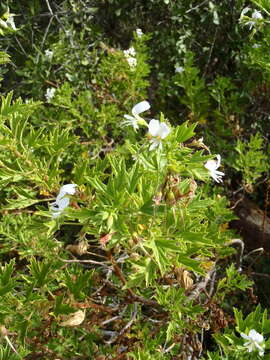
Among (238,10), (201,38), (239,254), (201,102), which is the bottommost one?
(239,254)

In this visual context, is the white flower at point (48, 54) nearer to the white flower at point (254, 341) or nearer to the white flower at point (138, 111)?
the white flower at point (138, 111)

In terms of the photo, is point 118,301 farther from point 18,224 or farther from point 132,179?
point 132,179

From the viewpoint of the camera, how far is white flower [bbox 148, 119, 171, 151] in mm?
1122

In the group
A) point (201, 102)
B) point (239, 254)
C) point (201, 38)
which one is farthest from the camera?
point (201, 38)

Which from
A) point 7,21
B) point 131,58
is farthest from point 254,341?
point 131,58

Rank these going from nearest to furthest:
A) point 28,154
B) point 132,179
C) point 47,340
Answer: point 132,179, point 28,154, point 47,340

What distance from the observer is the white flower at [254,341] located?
1.37 m

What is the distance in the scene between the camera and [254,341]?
138cm

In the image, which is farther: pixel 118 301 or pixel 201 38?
pixel 201 38

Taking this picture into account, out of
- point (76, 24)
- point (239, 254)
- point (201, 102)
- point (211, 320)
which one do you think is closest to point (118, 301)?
point (211, 320)

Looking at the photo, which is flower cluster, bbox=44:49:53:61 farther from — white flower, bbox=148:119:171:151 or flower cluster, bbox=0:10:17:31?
white flower, bbox=148:119:171:151

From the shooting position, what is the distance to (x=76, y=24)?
330cm

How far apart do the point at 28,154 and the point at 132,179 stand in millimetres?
387

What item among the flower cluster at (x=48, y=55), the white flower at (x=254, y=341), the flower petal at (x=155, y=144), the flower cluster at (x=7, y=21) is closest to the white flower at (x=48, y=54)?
the flower cluster at (x=48, y=55)
